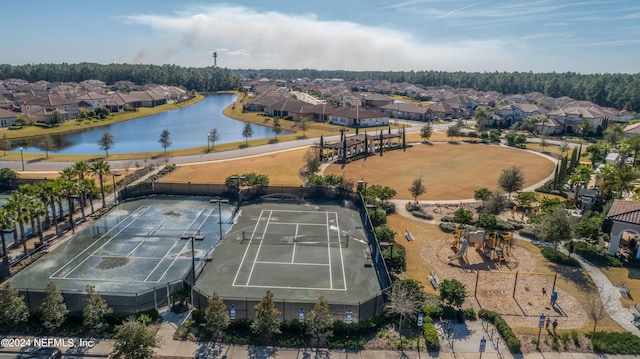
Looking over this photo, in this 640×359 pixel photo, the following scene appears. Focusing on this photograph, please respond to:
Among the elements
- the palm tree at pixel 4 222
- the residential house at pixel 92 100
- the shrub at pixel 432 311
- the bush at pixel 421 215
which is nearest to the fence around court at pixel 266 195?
the shrub at pixel 432 311

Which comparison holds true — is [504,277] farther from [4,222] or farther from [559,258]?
[4,222]

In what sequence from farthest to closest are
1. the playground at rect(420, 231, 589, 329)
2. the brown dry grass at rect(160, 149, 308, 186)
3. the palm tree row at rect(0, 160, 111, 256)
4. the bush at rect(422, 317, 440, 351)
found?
the brown dry grass at rect(160, 149, 308, 186)
the palm tree row at rect(0, 160, 111, 256)
the playground at rect(420, 231, 589, 329)
the bush at rect(422, 317, 440, 351)

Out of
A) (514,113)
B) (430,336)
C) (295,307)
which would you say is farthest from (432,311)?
(514,113)

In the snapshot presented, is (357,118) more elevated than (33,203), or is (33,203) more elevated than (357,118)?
(357,118)

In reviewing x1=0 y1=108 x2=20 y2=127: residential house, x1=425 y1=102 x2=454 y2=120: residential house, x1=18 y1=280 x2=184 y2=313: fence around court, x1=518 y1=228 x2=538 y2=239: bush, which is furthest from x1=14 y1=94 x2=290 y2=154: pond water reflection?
x1=518 y1=228 x2=538 y2=239: bush

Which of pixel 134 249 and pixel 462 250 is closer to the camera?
pixel 462 250

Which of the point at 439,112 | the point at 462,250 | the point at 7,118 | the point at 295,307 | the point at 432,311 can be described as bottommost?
the point at 432,311

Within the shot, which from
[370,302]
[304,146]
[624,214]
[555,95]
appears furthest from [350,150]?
[555,95]

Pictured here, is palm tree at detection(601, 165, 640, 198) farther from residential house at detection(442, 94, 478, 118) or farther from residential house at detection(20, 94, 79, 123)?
residential house at detection(20, 94, 79, 123)

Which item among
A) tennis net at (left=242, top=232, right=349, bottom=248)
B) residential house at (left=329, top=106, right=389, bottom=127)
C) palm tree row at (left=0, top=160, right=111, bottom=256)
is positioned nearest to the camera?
palm tree row at (left=0, top=160, right=111, bottom=256)
